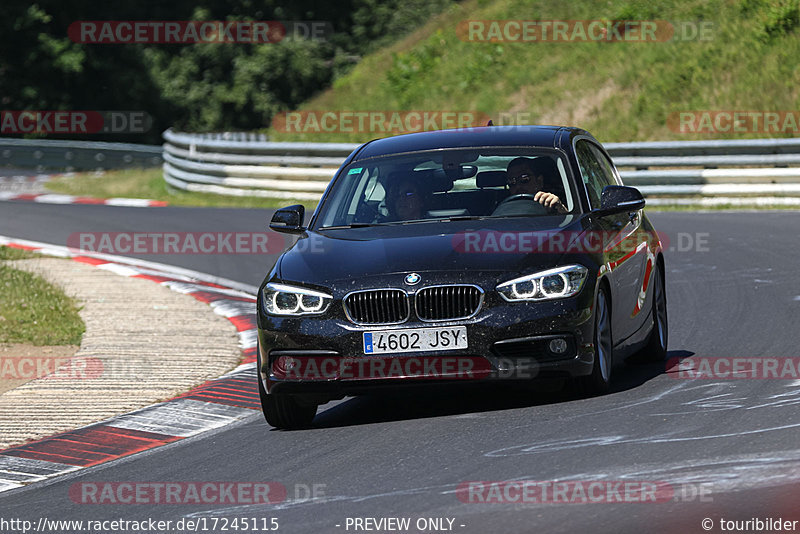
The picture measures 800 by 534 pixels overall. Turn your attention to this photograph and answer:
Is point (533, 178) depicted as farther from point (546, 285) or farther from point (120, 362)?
point (120, 362)

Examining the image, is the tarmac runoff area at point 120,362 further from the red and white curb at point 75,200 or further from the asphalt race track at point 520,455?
the red and white curb at point 75,200

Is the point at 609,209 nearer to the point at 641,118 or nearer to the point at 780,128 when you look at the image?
the point at 780,128

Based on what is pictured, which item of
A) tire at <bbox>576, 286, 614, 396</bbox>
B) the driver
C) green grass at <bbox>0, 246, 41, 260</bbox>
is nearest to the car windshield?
the driver

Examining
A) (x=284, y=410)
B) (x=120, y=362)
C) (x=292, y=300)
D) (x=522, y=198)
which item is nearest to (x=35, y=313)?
(x=120, y=362)

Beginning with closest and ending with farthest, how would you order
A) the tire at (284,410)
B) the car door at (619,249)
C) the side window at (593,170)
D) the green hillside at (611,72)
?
the tire at (284,410) < the car door at (619,249) < the side window at (593,170) < the green hillside at (611,72)

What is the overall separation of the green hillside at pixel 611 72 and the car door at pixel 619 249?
16.1 m

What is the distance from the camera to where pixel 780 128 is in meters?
25.1

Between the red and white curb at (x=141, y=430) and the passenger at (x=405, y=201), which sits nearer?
the red and white curb at (x=141, y=430)

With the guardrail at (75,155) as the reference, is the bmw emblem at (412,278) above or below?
below

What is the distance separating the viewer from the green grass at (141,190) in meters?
26.7

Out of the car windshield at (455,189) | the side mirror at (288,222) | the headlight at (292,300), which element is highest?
the car windshield at (455,189)

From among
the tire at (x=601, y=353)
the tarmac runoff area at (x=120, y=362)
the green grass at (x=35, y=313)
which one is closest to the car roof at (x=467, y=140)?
the tire at (x=601, y=353)

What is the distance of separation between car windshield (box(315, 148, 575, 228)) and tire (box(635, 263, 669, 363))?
132 cm

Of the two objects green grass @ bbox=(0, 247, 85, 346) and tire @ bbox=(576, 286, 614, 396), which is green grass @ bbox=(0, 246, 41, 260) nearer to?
green grass @ bbox=(0, 247, 85, 346)
